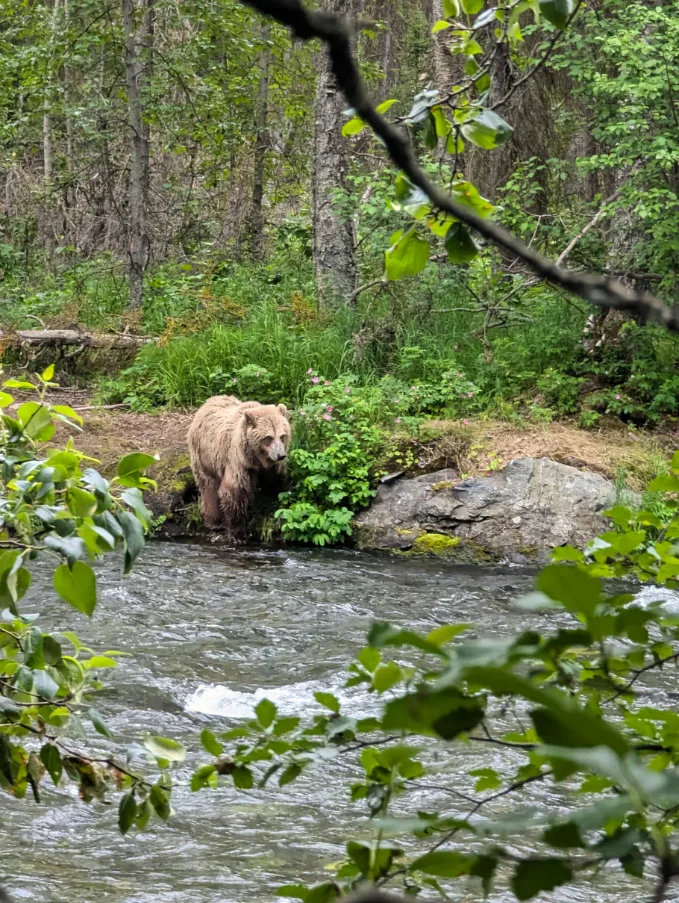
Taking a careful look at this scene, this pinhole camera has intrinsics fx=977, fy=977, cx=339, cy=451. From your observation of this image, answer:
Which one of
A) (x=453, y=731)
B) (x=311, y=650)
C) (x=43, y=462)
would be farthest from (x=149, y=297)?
(x=453, y=731)

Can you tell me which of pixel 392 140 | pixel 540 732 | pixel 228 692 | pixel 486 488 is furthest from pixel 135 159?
pixel 540 732

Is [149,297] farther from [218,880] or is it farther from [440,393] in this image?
[218,880]

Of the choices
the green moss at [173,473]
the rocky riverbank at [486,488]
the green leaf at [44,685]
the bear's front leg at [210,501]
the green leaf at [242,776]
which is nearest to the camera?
the green leaf at [242,776]

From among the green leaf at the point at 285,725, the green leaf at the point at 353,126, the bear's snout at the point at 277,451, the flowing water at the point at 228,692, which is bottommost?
the flowing water at the point at 228,692

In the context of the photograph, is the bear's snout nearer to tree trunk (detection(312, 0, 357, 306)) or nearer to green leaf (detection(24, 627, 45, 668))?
tree trunk (detection(312, 0, 357, 306))

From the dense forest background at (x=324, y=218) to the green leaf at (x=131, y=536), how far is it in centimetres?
746

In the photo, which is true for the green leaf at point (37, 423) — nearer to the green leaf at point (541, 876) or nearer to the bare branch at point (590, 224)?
the green leaf at point (541, 876)

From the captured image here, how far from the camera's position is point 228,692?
5.73 meters

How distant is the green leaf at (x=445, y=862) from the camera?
2.98 ft

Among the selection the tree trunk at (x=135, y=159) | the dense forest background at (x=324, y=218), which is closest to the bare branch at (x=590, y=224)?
the dense forest background at (x=324, y=218)

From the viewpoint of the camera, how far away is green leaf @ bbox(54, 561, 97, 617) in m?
1.67

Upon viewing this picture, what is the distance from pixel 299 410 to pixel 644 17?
5.19 metres

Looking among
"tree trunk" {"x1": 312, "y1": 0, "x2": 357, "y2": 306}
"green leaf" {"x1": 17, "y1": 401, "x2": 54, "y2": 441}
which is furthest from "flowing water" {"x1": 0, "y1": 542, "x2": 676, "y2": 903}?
"tree trunk" {"x1": 312, "y1": 0, "x2": 357, "y2": 306}

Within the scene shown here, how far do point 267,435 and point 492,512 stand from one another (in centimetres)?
230
